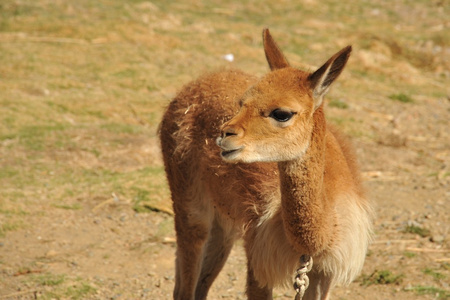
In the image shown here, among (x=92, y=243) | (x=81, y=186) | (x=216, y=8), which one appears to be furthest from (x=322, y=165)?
(x=216, y=8)

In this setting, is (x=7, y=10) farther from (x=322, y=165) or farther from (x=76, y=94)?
(x=322, y=165)

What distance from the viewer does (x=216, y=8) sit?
18359 mm

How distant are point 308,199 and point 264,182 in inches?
28.5

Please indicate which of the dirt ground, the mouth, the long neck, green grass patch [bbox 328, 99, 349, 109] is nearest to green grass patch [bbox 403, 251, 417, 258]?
the dirt ground

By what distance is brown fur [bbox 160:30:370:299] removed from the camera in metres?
3.84

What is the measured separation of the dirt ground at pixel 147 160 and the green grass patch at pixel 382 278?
A: 0.8 inches

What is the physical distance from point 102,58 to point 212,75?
301 inches

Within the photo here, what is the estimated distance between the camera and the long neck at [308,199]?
152 inches

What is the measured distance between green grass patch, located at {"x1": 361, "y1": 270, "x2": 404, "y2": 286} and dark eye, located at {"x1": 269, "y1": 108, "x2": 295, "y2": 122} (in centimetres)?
273

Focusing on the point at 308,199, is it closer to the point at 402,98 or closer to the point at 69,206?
the point at 69,206

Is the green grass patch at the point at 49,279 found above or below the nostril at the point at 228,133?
below

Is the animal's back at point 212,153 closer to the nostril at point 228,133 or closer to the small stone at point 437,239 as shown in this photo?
the nostril at point 228,133

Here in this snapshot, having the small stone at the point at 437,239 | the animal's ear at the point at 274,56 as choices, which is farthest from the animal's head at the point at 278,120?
the small stone at the point at 437,239

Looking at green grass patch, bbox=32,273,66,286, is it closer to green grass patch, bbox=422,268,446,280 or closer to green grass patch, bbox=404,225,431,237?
green grass patch, bbox=422,268,446,280
